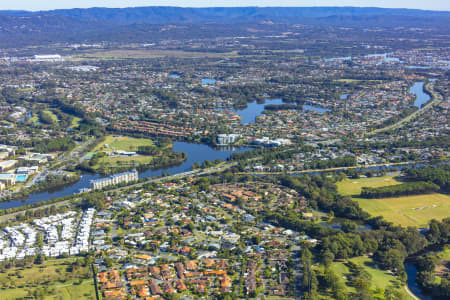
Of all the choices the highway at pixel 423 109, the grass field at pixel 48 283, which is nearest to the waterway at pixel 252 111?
the highway at pixel 423 109

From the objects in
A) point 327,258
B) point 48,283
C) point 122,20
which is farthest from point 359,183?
point 122,20

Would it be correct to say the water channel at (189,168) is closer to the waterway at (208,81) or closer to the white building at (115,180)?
the white building at (115,180)

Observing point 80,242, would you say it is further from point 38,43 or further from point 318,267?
point 38,43

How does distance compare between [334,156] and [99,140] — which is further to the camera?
[99,140]

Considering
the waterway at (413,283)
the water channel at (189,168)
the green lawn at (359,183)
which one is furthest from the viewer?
the green lawn at (359,183)

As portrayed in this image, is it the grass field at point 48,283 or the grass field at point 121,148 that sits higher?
the grass field at point 121,148

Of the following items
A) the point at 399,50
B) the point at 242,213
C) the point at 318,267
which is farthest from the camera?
the point at 399,50

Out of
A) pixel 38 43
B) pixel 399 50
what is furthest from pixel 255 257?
pixel 38 43
